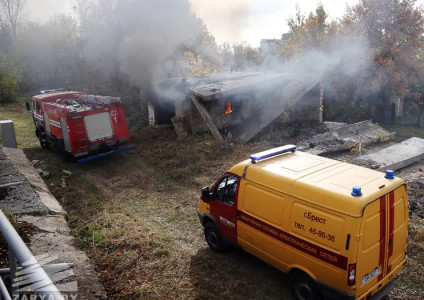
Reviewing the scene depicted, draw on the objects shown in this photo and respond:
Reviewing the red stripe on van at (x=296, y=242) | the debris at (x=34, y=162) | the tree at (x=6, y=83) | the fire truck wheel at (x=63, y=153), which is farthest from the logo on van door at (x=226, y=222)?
the tree at (x=6, y=83)

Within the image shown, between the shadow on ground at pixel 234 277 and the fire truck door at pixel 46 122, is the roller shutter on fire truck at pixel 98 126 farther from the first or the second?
the shadow on ground at pixel 234 277

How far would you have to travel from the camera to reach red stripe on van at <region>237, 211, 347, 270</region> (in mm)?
4617

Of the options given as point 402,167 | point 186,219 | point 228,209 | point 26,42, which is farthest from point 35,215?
point 26,42

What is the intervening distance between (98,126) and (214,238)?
27.0 ft

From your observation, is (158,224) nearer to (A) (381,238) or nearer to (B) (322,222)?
(B) (322,222)

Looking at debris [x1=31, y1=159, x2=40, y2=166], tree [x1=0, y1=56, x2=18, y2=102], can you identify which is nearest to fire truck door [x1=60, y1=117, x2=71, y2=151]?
debris [x1=31, y1=159, x2=40, y2=166]

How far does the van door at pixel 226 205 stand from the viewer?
643 centimetres

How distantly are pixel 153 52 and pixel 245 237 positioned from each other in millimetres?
14982

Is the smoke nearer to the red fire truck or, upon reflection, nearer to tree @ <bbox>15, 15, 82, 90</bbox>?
the red fire truck

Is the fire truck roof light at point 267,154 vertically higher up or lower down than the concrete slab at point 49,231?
higher up

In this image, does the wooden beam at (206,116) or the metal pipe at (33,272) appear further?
the wooden beam at (206,116)

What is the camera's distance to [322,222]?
482 centimetres

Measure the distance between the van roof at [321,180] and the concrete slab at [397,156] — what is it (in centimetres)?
634

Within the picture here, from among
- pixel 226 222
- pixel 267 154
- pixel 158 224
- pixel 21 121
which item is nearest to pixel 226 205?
pixel 226 222
